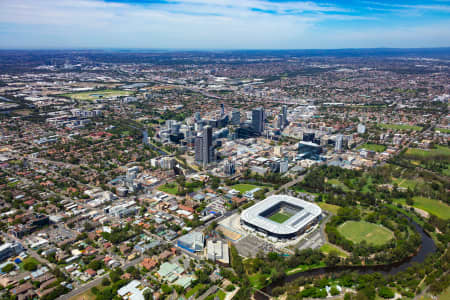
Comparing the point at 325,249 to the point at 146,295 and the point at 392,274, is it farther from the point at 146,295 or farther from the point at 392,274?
the point at 146,295

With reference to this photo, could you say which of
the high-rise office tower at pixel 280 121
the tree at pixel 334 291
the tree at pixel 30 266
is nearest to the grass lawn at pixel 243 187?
the tree at pixel 334 291

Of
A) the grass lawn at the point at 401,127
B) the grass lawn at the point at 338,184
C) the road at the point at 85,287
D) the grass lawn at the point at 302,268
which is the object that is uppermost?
the grass lawn at the point at 401,127

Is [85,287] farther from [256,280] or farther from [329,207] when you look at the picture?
[329,207]

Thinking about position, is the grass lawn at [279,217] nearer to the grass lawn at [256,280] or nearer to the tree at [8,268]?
the grass lawn at [256,280]

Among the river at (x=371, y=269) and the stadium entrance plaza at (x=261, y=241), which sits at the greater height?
the stadium entrance plaza at (x=261, y=241)

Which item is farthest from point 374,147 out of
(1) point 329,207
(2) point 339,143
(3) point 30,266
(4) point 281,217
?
(3) point 30,266

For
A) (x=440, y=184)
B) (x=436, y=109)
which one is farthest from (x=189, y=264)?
(x=436, y=109)

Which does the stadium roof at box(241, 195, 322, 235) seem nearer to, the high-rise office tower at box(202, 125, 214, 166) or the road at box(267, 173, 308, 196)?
the road at box(267, 173, 308, 196)
